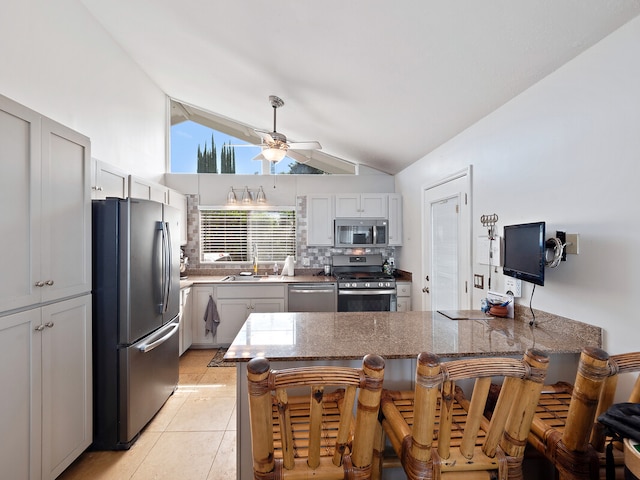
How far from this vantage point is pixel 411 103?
2387 mm

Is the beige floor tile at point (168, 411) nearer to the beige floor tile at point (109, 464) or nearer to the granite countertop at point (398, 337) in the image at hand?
the beige floor tile at point (109, 464)

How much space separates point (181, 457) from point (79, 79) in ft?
10.5

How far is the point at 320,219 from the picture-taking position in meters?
4.21

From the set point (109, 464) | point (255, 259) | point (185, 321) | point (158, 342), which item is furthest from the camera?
point (255, 259)

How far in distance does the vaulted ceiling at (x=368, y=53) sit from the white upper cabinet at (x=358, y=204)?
0.69m

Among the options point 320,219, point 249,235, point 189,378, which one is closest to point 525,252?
point 320,219

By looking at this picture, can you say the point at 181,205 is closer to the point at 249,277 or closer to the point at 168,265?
the point at 249,277

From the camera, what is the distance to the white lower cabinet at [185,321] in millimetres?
3464

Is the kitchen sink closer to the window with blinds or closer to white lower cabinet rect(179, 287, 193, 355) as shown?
the window with blinds

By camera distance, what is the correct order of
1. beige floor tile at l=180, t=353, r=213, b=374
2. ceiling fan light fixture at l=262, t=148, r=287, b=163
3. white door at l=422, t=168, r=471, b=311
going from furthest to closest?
beige floor tile at l=180, t=353, r=213, b=374, ceiling fan light fixture at l=262, t=148, r=287, b=163, white door at l=422, t=168, r=471, b=311

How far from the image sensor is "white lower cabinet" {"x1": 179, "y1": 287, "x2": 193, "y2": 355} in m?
3.46

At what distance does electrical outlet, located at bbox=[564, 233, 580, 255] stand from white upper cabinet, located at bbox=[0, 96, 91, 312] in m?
2.83

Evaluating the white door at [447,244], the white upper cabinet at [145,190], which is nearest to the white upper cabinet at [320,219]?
the white door at [447,244]

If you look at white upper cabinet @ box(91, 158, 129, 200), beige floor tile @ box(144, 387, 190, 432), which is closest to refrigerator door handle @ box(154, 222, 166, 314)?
white upper cabinet @ box(91, 158, 129, 200)
